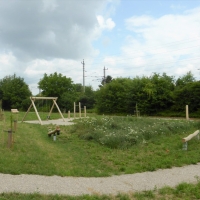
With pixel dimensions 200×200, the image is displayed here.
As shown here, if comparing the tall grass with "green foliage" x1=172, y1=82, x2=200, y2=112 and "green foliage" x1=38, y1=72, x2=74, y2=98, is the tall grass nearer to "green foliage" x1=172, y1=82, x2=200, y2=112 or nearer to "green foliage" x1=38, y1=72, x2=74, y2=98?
"green foliage" x1=172, y1=82, x2=200, y2=112

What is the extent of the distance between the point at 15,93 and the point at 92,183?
4014 centimetres

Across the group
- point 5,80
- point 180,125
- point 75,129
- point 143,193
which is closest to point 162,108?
point 180,125

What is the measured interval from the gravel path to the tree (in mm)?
37486

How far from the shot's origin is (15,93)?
143ft

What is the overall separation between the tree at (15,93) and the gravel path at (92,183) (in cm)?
3749

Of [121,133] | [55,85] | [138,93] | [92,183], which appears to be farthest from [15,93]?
[92,183]

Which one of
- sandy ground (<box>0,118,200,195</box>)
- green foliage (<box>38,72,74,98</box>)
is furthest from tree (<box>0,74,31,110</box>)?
sandy ground (<box>0,118,200,195</box>)

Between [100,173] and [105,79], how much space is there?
59.2 meters

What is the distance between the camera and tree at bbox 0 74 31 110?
43281 millimetres

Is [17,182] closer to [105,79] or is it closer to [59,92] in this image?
[59,92]

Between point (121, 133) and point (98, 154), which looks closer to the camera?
point (98, 154)

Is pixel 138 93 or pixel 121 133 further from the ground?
pixel 138 93

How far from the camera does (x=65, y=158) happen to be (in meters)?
7.95

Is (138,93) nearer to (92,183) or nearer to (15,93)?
(15,93)
